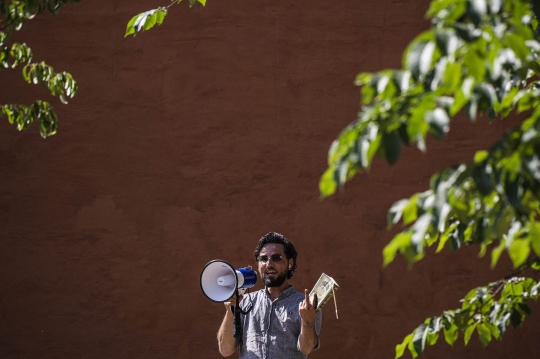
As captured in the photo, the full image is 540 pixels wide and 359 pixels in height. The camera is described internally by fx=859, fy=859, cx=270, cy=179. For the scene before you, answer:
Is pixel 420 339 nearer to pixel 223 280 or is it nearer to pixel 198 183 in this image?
pixel 223 280

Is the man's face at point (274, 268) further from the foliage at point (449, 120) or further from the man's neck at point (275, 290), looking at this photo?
the foliage at point (449, 120)

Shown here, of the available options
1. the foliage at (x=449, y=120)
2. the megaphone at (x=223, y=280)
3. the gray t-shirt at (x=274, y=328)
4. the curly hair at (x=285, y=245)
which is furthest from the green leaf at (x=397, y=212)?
the curly hair at (x=285, y=245)

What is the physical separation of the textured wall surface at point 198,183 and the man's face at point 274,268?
6.12 ft

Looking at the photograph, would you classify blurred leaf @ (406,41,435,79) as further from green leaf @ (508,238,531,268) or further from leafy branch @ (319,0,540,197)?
green leaf @ (508,238,531,268)

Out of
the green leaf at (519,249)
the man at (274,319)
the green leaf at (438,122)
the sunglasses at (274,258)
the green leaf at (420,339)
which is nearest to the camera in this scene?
the green leaf at (438,122)

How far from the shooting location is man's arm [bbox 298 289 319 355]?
4.11 m

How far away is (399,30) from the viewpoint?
21.9ft

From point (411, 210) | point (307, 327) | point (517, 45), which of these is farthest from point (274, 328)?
point (517, 45)

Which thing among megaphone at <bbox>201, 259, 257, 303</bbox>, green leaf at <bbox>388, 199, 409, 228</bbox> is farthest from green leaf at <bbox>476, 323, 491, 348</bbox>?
megaphone at <bbox>201, 259, 257, 303</bbox>

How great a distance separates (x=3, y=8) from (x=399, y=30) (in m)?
4.08

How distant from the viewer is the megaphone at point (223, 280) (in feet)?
14.6

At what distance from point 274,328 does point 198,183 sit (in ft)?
7.72

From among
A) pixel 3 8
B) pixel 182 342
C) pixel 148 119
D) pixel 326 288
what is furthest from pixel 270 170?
pixel 3 8

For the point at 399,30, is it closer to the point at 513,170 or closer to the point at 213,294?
the point at 213,294
